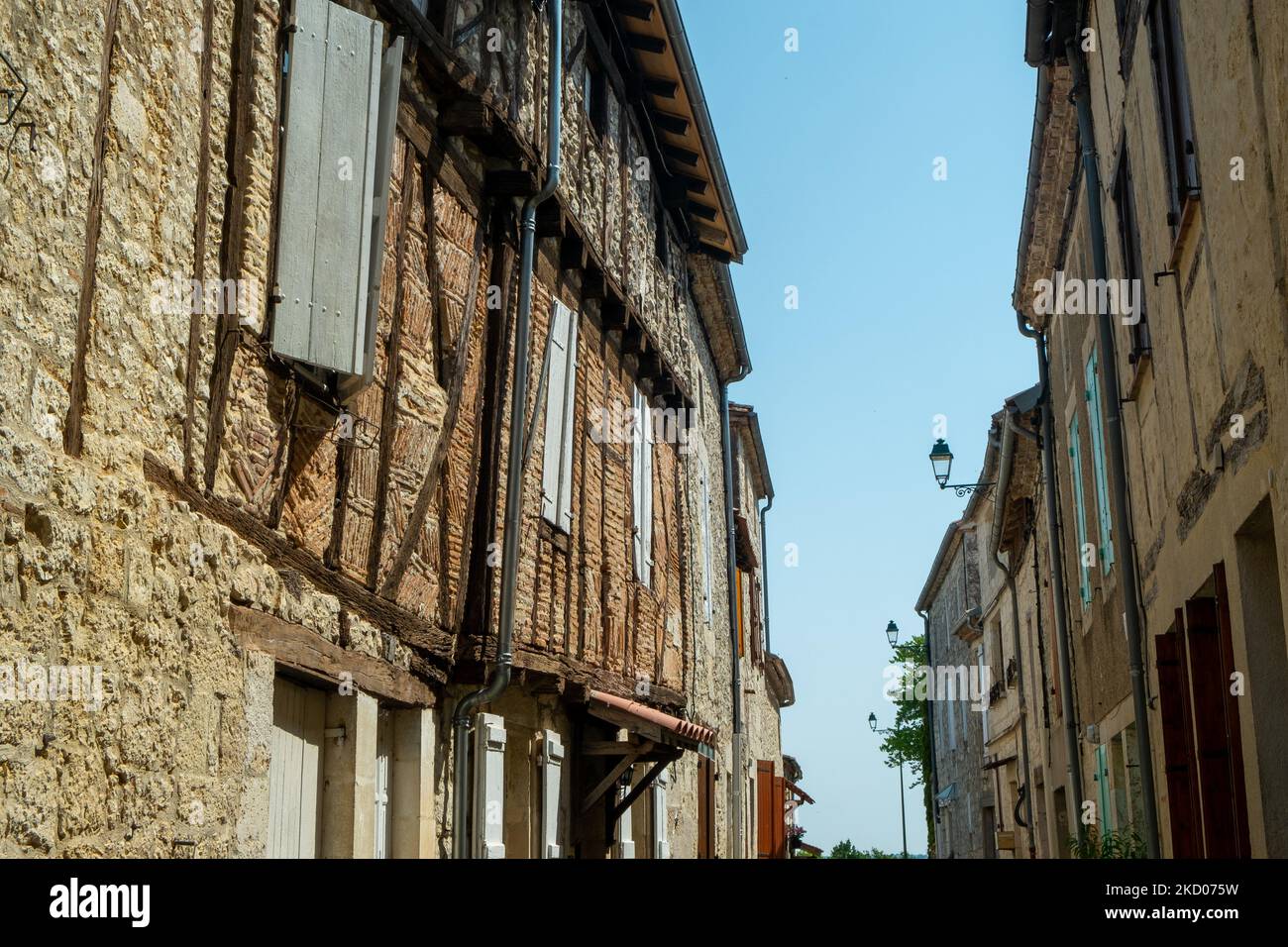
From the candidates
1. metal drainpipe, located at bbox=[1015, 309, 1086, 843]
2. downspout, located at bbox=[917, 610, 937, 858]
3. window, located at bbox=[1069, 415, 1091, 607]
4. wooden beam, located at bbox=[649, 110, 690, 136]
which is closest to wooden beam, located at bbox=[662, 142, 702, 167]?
wooden beam, located at bbox=[649, 110, 690, 136]

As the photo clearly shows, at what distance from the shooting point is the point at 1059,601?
468 inches

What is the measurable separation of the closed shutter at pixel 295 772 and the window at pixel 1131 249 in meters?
4.53

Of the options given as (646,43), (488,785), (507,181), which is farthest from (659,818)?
(646,43)

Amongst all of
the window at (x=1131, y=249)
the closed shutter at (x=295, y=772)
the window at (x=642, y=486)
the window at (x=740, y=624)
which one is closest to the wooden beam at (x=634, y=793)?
the window at (x=642, y=486)

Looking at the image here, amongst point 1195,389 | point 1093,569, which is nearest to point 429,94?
point 1195,389

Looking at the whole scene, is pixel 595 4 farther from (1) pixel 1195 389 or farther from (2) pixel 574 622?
(1) pixel 1195 389

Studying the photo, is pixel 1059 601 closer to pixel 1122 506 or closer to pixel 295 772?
pixel 1122 506

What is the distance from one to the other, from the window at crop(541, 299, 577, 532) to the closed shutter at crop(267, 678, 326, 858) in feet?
9.73

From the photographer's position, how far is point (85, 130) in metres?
4.30

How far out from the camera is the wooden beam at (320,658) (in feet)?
17.3

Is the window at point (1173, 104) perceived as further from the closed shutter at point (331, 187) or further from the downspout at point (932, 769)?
the downspout at point (932, 769)
